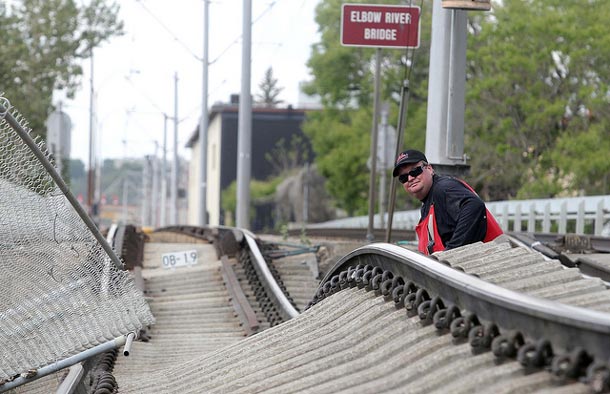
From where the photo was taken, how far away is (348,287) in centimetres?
718

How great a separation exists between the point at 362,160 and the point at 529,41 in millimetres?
19404

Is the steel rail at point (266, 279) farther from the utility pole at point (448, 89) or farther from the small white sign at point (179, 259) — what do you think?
the utility pole at point (448, 89)

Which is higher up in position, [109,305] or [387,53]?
[387,53]

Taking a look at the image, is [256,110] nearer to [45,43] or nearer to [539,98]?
[45,43]

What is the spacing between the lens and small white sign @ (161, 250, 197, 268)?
52.3 ft

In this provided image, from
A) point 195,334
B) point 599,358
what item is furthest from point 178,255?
point 599,358

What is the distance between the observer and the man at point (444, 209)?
6.90m

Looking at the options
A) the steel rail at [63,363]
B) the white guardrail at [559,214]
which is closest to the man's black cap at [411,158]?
the steel rail at [63,363]

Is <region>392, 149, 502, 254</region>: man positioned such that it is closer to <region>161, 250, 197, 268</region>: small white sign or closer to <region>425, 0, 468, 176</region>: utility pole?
<region>425, 0, 468, 176</region>: utility pole

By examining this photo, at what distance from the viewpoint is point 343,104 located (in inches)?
2388

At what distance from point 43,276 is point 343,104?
53.7 m

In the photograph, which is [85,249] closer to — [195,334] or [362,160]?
[195,334]

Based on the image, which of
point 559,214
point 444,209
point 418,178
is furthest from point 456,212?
point 559,214

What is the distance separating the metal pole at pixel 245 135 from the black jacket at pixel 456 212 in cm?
1965
